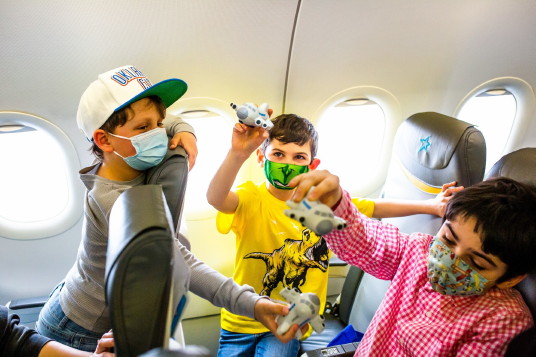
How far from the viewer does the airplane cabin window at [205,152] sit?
2506 mm

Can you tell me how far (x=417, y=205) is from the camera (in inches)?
68.1

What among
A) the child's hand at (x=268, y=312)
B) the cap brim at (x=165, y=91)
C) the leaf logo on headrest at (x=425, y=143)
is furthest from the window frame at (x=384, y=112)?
the child's hand at (x=268, y=312)

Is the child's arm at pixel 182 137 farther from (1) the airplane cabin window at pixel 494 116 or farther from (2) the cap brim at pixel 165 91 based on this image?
→ (1) the airplane cabin window at pixel 494 116

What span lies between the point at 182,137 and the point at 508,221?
4.04 feet

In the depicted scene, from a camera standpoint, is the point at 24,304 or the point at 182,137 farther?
the point at 24,304

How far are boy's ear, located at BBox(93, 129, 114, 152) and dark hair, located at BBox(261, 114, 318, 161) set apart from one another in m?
0.73

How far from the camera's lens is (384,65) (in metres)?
2.45

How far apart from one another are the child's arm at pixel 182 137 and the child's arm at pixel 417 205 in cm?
93

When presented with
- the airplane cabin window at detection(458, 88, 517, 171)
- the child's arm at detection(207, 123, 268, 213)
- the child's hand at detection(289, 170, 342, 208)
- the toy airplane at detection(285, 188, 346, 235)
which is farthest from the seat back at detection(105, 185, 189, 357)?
the airplane cabin window at detection(458, 88, 517, 171)

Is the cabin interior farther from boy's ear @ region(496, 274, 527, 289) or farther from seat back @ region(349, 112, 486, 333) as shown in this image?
boy's ear @ region(496, 274, 527, 289)

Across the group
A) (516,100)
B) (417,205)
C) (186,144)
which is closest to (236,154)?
(186,144)

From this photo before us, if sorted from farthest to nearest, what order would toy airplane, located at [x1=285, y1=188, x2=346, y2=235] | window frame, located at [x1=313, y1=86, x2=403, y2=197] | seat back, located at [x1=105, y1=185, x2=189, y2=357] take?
1. window frame, located at [x1=313, y1=86, x2=403, y2=197]
2. toy airplane, located at [x1=285, y1=188, x2=346, y2=235]
3. seat back, located at [x1=105, y1=185, x2=189, y2=357]

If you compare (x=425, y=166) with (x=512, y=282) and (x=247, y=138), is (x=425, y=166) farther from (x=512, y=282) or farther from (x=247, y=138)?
(x=247, y=138)

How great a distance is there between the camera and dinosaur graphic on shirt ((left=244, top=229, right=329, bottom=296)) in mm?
1840
